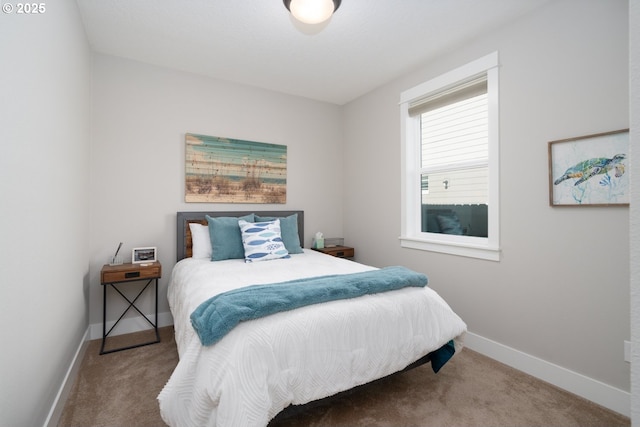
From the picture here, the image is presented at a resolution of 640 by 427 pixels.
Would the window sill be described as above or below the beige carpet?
above

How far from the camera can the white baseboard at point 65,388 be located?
1.70 m

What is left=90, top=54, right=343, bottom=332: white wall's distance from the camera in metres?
2.96

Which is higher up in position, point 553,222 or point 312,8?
point 312,8

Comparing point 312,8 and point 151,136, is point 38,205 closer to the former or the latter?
point 151,136

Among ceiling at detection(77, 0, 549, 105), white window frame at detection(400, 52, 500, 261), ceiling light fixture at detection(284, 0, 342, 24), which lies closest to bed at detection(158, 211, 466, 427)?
white window frame at detection(400, 52, 500, 261)

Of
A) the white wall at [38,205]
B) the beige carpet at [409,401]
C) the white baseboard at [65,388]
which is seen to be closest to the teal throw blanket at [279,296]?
the beige carpet at [409,401]

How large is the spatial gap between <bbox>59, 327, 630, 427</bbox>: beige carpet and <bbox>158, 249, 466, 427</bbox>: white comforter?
0.25 meters

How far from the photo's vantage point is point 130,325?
307cm

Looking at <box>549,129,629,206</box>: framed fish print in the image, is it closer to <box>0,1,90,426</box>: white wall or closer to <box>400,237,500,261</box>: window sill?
<box>400,237,500,261</box>: window sill

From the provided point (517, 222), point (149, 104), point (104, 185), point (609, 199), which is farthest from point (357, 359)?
point (149, 104)

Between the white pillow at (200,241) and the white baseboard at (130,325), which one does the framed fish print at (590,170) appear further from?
the white baseboard at (130,325)

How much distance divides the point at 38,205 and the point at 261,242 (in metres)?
1.71

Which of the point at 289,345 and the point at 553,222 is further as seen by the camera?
the point at 553,222

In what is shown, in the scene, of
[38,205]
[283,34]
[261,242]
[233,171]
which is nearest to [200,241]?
[261,242]
